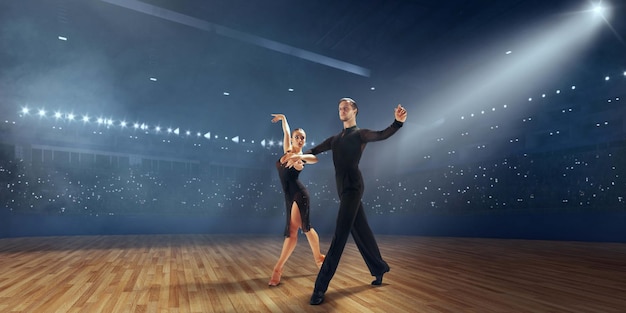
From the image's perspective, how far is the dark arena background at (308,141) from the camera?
3.32m

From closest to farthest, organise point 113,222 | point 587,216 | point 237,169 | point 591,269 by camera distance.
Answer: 1. point 591,269
2. point 587,216
3. point 113,222
4. point 237,169

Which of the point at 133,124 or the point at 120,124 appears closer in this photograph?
the point at 120,124

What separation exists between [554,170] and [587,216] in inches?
44.0

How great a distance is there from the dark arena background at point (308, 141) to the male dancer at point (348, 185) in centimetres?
25

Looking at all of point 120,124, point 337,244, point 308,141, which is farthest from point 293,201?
point 308,141

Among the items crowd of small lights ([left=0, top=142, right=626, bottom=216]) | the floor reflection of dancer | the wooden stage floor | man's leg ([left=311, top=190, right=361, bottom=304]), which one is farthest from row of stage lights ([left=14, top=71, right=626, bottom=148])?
man's leg ([left=311, top=190, right=361, bottom=304])

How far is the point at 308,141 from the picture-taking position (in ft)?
42.4

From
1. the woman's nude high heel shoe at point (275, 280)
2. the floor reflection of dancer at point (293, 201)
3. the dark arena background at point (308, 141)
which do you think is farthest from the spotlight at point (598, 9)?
the woman's nude high heel shoe at point (275, 280)

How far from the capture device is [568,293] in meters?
2.65

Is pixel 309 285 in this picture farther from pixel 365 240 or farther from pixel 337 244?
pixel 337 244

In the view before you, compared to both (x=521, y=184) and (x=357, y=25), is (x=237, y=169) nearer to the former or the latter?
(x=357, y=25)

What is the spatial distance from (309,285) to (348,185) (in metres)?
1.05

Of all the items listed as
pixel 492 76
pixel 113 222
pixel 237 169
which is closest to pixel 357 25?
pixel 492 76

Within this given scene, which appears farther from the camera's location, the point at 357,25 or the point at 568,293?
the point at 357,25
